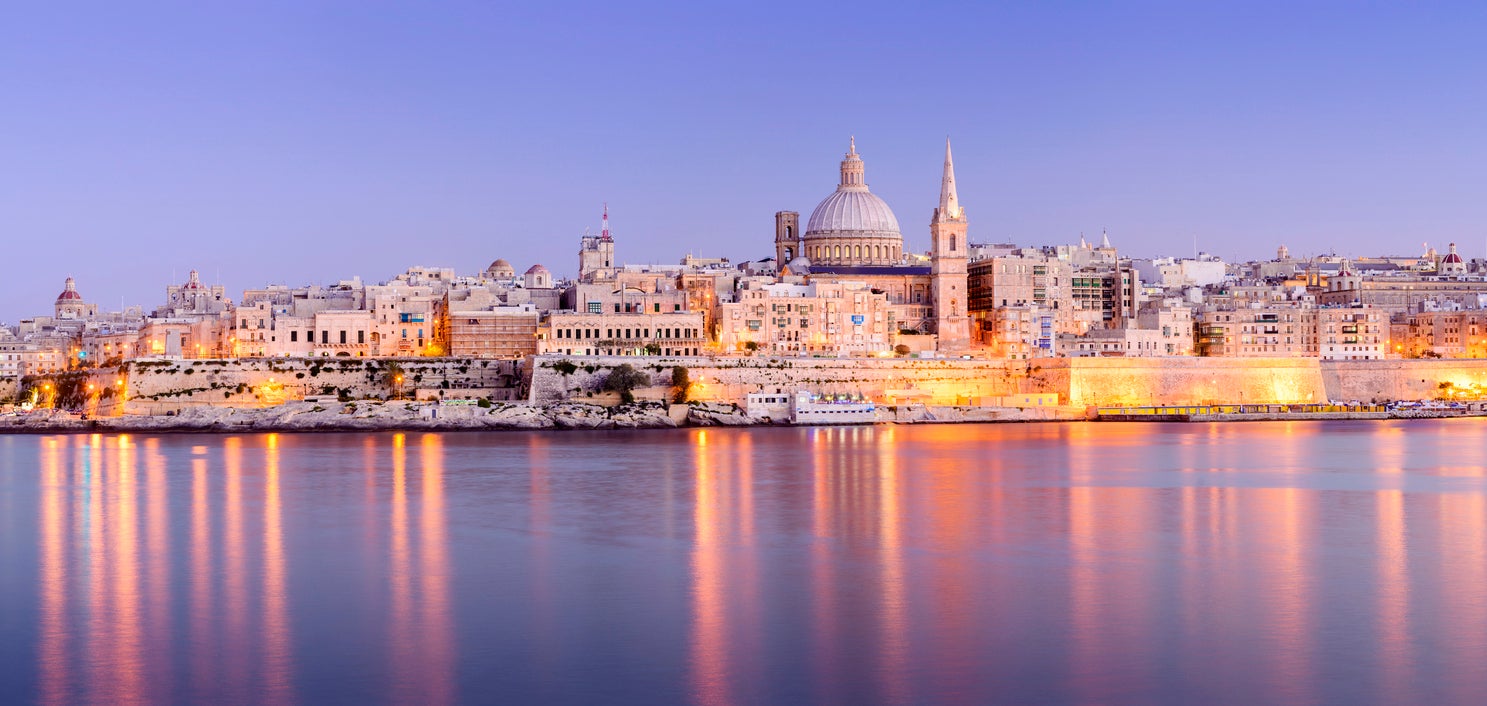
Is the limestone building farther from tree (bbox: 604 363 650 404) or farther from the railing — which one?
tree (bbox: 604 363 650 404)

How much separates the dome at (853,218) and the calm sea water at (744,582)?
24.1m

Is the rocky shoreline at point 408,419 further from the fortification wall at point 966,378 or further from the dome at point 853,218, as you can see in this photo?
the dome at point 853,218

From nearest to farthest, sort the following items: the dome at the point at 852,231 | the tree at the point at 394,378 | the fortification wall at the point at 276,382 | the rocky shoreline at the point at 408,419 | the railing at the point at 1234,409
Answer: the rocky shoreline at the point at 408,419
the fortification wall at the point at 276,382
the tree at the point at 394,378
the railing at the point at 1234,409
the dome at the point at 852,231

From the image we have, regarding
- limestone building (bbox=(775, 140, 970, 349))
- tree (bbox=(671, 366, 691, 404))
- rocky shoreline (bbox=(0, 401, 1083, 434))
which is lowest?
rocky shoreline (bbox=(0, 401, 1083, 434))

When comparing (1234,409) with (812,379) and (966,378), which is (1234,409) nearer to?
(966,378)

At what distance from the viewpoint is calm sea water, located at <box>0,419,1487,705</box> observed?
9.09 m

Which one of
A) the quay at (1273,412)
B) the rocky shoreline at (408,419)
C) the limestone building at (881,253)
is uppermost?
the limestone building at (881,253)

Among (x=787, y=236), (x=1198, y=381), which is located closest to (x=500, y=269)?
(x=787, y=236)

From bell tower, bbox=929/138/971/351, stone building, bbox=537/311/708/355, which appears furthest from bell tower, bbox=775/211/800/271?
stone building, bbox=537/311/708/355

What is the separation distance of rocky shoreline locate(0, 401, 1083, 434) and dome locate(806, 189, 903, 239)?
13870mm

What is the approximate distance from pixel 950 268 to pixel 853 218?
512 cm

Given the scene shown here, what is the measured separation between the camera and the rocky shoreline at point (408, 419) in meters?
32.0

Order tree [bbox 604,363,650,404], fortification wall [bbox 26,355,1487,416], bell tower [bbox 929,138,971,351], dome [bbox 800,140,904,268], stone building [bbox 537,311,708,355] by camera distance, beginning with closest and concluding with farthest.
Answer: tree [bbox 604,363,650,404] → fortification wall [bbox 26,355,1487,416] → stone building [bbox 537,311,708,355] → bell tower [bbox 929,138,971,351] → dome [bbox 800,140,904,268]

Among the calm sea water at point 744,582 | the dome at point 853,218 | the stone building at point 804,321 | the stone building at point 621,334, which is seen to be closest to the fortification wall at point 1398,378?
the stone building at point 804,321
